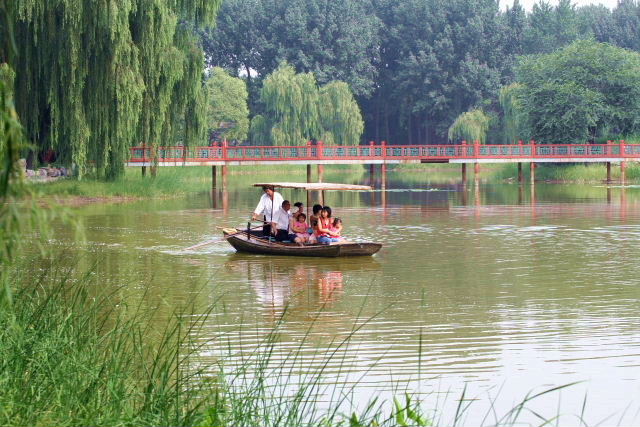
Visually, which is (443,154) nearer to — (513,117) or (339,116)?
(339,116)

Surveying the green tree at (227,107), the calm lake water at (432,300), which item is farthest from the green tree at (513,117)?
the calm lake water at (432,300)

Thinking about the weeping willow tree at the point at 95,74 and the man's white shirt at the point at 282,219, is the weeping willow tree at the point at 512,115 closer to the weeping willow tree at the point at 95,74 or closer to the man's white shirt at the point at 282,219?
the weeping willow tree at the point at 95,74

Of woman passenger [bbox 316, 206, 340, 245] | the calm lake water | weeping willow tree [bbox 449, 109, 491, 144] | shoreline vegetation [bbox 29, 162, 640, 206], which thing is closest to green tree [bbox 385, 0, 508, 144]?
shoreline vegetation [bbox 29, 162, 640, 206]

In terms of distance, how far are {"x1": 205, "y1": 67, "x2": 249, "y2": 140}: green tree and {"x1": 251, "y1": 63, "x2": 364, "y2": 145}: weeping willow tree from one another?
2602 mm

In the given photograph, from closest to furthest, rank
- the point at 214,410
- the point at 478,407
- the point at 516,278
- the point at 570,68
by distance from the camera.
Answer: the point at 214,410, the point at 478,407, the point at 516,278, the point at 570,68

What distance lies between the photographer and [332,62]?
277 ft

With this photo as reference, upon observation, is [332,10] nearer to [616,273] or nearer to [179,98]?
[179,98]

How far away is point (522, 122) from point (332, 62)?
82.9 ft

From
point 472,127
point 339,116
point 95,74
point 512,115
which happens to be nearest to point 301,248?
point 95,74

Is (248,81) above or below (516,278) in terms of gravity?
above

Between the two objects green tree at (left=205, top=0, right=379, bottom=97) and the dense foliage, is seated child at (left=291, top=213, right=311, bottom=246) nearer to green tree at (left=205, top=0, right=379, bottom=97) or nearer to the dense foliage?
the dense foliage

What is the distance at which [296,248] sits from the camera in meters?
19.9

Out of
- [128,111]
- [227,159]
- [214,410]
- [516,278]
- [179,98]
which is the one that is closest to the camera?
[214,410]

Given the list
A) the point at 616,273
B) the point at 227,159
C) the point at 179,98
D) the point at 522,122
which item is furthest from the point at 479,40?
the point at 616,273
